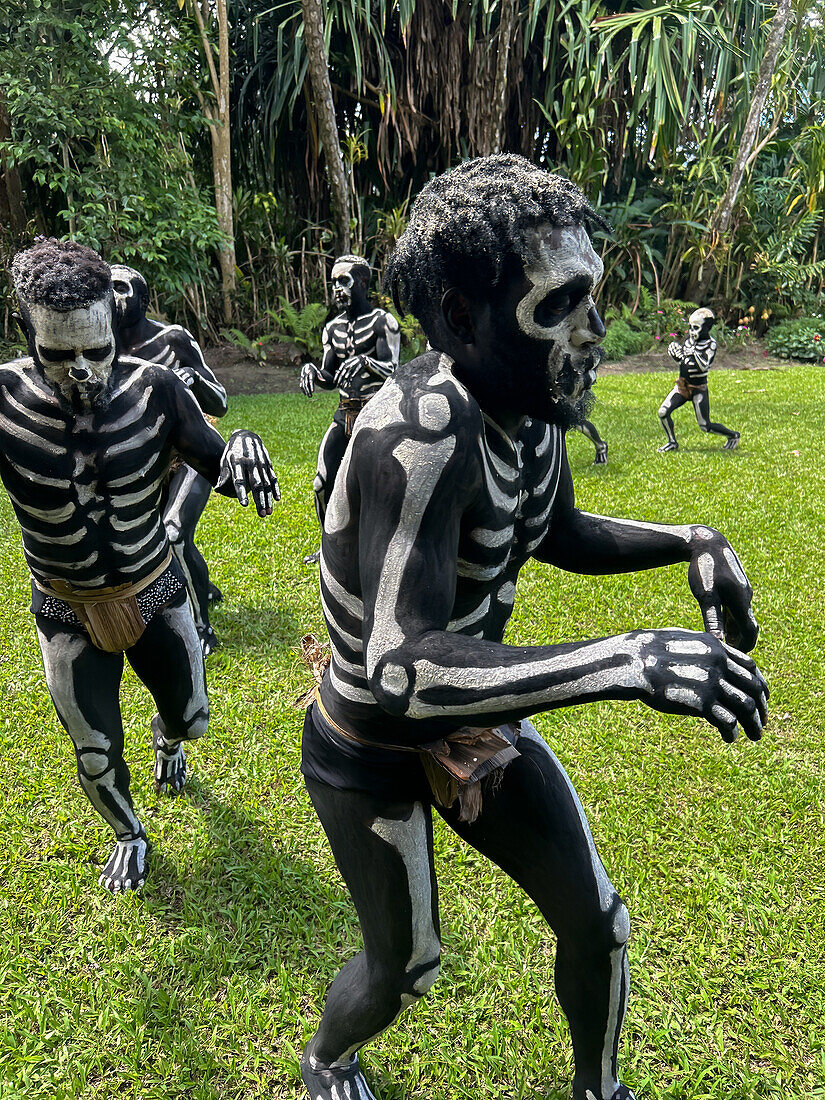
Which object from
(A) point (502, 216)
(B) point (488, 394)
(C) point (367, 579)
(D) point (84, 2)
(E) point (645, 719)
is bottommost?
(E) point (645, 719)

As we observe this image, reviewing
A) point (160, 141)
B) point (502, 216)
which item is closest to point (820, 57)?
point (160, 141)

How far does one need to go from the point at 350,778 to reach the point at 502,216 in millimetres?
1223

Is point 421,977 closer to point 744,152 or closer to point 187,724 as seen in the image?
point 187,724

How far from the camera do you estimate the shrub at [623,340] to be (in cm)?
1633

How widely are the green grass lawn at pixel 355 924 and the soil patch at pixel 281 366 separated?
9396mm

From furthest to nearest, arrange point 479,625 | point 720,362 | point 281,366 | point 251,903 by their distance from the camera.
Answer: point 720,362
point 281,366
point 251,903
point 479,625

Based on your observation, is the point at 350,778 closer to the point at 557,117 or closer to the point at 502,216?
the point at 502,216

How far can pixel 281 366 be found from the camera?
48.8 ft

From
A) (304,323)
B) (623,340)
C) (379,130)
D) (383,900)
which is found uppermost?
(379,130)

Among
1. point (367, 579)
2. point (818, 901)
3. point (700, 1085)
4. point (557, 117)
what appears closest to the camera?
point (367, 579)

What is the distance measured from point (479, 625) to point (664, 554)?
1.71 ft

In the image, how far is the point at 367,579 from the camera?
1.44 m

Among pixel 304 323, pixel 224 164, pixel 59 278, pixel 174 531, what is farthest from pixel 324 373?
pixel 224 164

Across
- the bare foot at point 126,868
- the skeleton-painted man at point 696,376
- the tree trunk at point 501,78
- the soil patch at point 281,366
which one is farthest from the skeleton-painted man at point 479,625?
the tree trunk at point 501,78
